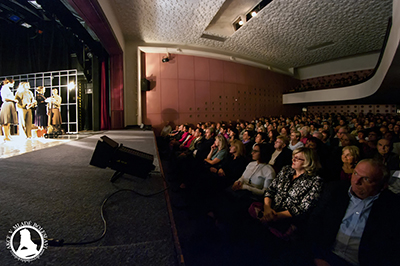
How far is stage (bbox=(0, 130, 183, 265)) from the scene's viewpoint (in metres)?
0.57

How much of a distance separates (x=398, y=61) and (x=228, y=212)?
Answer: 4.07 meters

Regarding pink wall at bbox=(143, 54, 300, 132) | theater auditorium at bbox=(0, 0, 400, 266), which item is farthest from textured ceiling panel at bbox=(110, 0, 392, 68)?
pink wall at bbox=(143, 54, 300, 132)

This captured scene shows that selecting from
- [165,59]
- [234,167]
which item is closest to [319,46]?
[165,59]

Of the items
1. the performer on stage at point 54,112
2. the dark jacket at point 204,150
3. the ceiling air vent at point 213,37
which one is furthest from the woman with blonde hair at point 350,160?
the ceiling air vent at point 213,37

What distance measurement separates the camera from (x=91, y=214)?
0.81m

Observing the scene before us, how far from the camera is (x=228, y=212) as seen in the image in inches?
65.2

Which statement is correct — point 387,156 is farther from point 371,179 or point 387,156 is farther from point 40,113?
point 40,113

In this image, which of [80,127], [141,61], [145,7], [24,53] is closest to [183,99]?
[141,61]

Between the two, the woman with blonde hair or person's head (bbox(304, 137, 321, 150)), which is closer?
the woman with blonde hair

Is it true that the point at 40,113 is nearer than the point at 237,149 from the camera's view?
No

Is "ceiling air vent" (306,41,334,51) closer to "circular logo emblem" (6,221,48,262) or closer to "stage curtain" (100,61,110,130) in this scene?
"stage curtain" (100,61,110,130)

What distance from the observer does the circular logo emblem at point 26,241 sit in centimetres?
57

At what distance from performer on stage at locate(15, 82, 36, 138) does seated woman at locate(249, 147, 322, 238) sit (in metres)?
4.45

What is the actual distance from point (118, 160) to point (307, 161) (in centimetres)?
138
